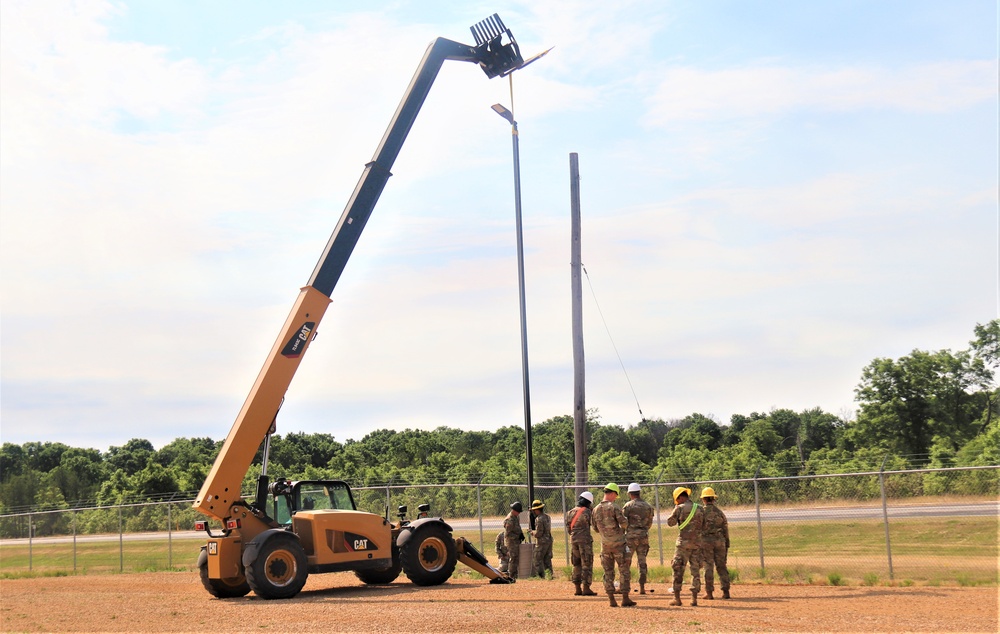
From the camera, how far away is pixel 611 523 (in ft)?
45.9

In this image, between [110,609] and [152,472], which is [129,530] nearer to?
[152,472]

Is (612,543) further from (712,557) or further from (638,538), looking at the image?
(712,557)

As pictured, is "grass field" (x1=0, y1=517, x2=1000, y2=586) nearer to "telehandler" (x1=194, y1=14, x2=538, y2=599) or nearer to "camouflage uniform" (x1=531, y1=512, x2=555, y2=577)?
"camouflage uniform" (x1=531, y1=512, x2=555, y2=577)

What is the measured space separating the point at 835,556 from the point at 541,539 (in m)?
7.74

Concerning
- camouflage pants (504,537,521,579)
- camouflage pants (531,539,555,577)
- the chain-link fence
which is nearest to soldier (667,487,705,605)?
the chain-link fence

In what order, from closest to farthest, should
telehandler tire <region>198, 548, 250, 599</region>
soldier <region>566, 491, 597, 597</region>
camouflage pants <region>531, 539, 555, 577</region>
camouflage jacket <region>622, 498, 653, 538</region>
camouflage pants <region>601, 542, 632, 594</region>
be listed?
1. camouflage pants <region>601, 542, 632, 594</region>
2. camouflage jacket <region>622, 498, 653, 538</region>
3. soldier <region>566, 491, 597, 597</region>
4. telehandler tire <region>198, 548, 250, 599</region>
5. camouflage pants <region>531, 539, 555, 577</region>

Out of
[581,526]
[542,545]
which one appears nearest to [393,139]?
[581,526]

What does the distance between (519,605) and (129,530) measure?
130ft

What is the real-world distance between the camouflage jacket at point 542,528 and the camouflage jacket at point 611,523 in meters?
4.43

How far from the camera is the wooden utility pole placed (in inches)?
829

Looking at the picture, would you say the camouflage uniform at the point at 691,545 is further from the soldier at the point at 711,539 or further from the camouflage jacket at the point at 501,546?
the camouflage jacket at the point at 501,546

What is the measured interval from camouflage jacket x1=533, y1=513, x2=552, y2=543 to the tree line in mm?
15777

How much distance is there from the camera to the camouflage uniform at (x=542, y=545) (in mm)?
18391

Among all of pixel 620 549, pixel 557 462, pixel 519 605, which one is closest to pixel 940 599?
pixel 620 549
